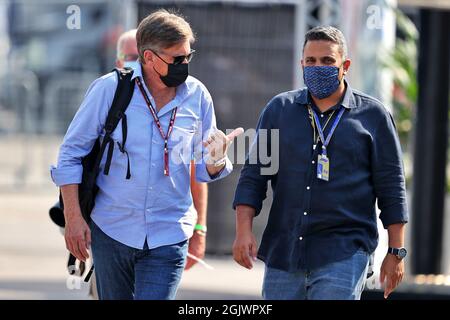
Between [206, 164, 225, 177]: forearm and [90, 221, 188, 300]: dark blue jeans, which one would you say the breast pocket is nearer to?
[206, 164, 225, 177]: forearm

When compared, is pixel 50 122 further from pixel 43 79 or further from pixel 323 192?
pixel 323 192

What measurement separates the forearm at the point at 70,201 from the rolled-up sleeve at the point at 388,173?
119cm

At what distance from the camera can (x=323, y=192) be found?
14.4 ft

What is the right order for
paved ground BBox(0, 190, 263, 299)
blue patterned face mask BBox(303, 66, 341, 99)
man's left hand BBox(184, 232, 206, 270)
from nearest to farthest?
blue patterned face mask BBox(303, 66, 341, 99) < man's left hand BBox(184, 232, 206, 270) < paved ground BBox(0, 190, 263, 299)

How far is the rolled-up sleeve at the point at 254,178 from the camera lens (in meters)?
4.51

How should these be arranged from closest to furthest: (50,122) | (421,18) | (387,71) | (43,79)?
1. (421,18)
2. (387,71)
3. (50,122)
4. (43,79)

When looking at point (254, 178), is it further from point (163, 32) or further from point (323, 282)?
point (163, 32)

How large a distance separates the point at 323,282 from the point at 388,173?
508 millimetres

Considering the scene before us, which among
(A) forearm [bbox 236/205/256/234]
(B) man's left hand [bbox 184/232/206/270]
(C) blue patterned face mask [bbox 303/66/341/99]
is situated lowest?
(B) man's left hand [bbox 184/232/206/270]

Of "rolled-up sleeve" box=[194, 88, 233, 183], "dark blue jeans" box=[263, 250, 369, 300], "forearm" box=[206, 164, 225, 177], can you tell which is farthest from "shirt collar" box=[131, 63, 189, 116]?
"dark blue jeans" box=[263, 250, 369, 300]

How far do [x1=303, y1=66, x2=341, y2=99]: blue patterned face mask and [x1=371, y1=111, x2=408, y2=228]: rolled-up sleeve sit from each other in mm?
240

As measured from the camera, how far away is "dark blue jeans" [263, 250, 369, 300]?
4.35 metres

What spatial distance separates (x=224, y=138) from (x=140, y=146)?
0.34 metres
